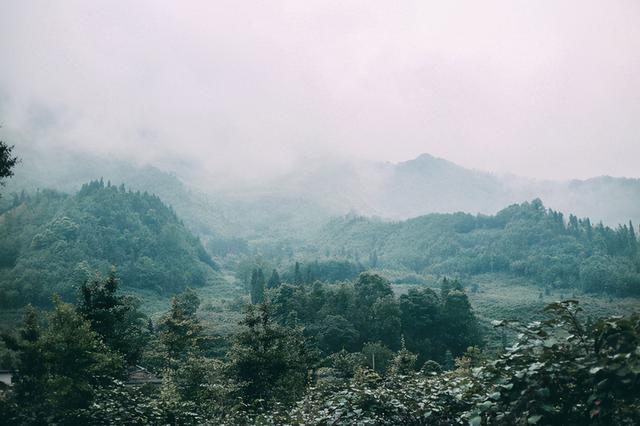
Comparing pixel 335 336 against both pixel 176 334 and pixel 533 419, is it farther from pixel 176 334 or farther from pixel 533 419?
pixel 533 419

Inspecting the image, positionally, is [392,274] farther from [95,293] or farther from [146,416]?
[146,416]

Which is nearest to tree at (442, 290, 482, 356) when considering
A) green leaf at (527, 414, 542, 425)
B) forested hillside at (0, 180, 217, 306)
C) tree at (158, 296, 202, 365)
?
tree at (158, 296, 202, 365)

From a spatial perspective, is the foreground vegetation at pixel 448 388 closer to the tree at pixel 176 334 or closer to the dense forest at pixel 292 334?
the dense forest at pixel 292 334

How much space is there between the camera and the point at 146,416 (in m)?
8.85

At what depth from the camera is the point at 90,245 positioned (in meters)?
138

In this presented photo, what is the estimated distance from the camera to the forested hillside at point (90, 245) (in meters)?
112

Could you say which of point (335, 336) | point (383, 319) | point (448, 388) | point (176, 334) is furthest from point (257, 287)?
point (448, 388)

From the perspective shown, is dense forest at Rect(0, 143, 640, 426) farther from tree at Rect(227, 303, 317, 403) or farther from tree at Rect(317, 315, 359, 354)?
tree at Rect(317, 315, 359, 354)

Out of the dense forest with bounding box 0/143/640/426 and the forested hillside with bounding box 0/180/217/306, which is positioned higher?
the forested hillside with bounding box 0/180/217/306

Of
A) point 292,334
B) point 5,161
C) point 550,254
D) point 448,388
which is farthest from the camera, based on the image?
point 550,254

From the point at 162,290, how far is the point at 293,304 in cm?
7933

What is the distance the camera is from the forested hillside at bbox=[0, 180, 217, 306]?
112 meters

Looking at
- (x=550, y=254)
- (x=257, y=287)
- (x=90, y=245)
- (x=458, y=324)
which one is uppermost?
(x=90, y=245)

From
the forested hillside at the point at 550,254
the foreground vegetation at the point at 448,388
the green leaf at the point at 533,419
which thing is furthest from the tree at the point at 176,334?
the forested hillside at the point at 550,254
